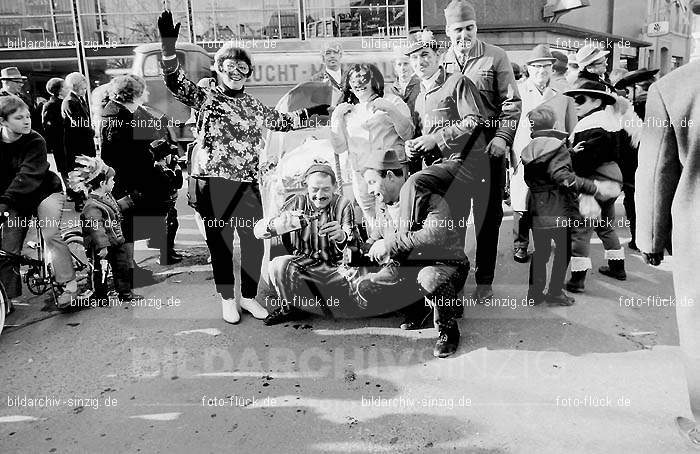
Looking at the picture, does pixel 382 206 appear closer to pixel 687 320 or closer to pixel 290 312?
pixel 290 312

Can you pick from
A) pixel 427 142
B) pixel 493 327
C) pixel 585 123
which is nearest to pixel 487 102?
pixel 427 142

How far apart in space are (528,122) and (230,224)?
276 cm

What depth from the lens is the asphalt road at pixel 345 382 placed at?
8.20 feet

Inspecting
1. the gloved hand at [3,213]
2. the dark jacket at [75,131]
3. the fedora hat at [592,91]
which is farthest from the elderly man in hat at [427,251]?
the dark jacket at [75,131]

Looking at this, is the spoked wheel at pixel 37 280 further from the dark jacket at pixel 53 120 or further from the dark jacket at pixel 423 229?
the dark jacket at pixel 53 120

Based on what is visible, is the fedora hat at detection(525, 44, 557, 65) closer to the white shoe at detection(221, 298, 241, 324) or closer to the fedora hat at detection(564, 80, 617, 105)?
the fedora hat at detection(564, 80, 617, 105)

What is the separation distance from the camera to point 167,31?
10.4 ft

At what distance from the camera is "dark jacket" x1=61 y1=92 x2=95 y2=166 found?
6.98 meters

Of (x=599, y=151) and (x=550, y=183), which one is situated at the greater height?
(x=599, y=151)

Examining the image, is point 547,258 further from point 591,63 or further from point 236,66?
point 236,66

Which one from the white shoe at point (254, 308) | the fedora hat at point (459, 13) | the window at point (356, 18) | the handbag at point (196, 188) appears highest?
the window at point (356, 18)

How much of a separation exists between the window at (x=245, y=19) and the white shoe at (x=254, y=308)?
11.6m

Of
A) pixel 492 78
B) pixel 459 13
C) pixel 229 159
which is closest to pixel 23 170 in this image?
pixel 229 159

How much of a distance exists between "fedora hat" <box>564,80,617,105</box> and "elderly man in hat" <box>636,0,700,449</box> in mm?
1954
